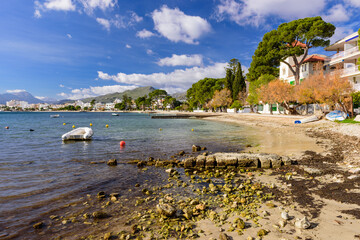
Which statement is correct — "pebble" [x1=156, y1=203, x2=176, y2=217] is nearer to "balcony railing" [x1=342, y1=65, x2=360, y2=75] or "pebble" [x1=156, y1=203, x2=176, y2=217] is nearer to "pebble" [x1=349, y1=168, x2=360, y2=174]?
"pebble" [x1=349, y1=168, x2=360, y2=174]

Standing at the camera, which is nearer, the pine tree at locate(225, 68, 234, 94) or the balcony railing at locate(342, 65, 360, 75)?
the balcony railing at locate(342, 65, 360, 75)

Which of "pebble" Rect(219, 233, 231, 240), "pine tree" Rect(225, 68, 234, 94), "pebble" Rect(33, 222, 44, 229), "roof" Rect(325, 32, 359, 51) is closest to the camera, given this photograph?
"pebble" Rect(219, 233, 231, 240)

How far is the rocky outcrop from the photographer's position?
9242mm

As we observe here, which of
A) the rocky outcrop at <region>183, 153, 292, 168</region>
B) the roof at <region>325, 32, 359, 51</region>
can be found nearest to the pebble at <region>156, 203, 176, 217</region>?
the rocky outcrop at <region>183, 153, 292, 168</region>

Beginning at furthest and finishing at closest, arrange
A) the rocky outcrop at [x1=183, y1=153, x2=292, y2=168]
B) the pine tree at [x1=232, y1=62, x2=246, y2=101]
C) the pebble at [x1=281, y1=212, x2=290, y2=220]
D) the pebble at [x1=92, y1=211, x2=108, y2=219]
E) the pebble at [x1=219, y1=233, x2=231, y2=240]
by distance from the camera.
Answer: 1. the pine tree at [x1=232, y1=62, x2=246, y2=101]
2. the rocky outcrop at [x1=183, y1=153, x2=292, y2=168]
3. the pebble at [x1=92, y1=211, x2=108, y2=219]
4. the pebble at [x1=281, y1=212, x2=290, y2=220]
5. the pebble at [x1=219, y1=233, x2=231, y2=240]

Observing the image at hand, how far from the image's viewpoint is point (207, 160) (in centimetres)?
965

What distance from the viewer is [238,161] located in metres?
9.51

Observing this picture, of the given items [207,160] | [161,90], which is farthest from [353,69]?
[161,90]

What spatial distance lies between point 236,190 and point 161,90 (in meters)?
161

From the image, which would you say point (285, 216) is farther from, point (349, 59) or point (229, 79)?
point (229, 79)

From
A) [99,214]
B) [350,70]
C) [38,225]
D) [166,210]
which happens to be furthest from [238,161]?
[350,70]

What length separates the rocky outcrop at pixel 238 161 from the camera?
9.24m

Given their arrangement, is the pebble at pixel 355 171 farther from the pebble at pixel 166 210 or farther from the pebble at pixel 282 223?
the pebble at pixel 166 210

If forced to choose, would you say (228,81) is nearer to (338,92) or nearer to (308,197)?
(338,92)
